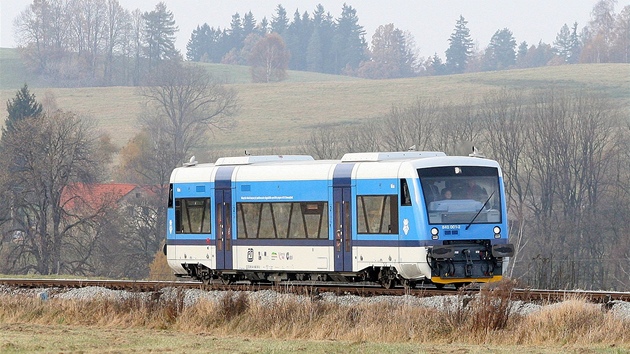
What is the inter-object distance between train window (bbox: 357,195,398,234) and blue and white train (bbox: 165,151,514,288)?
2 centimetres

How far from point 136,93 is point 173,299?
12370 centimetres

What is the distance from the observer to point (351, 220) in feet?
86.4

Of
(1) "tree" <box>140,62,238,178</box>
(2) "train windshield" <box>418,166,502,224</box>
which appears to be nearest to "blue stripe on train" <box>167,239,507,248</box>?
(2) "train windshield" <box>418,166,502,224</box>

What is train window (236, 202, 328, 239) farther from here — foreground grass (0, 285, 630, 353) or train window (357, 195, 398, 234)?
foreground grass (0, 285, 630, 353)

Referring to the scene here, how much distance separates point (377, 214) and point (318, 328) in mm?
5751

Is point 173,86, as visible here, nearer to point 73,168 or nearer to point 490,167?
point 73,168

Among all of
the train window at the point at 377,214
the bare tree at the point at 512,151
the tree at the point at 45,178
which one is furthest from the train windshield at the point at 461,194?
the tree at the point at 45,178

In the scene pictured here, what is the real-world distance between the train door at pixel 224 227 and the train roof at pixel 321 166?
1.74 feet

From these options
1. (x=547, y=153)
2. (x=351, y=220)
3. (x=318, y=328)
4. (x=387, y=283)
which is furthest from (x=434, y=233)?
(x=547, y=153)

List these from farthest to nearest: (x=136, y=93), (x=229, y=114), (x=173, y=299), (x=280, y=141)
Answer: (x=136, y=93), (x=229, y=114), (x=280, y=141), (x=173, y=299)

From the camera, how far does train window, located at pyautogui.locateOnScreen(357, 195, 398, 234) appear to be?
2550cm

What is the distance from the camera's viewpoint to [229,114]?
12662 cm

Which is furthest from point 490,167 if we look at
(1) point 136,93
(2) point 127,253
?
(1) point 136,93

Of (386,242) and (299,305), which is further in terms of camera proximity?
(386,242)
